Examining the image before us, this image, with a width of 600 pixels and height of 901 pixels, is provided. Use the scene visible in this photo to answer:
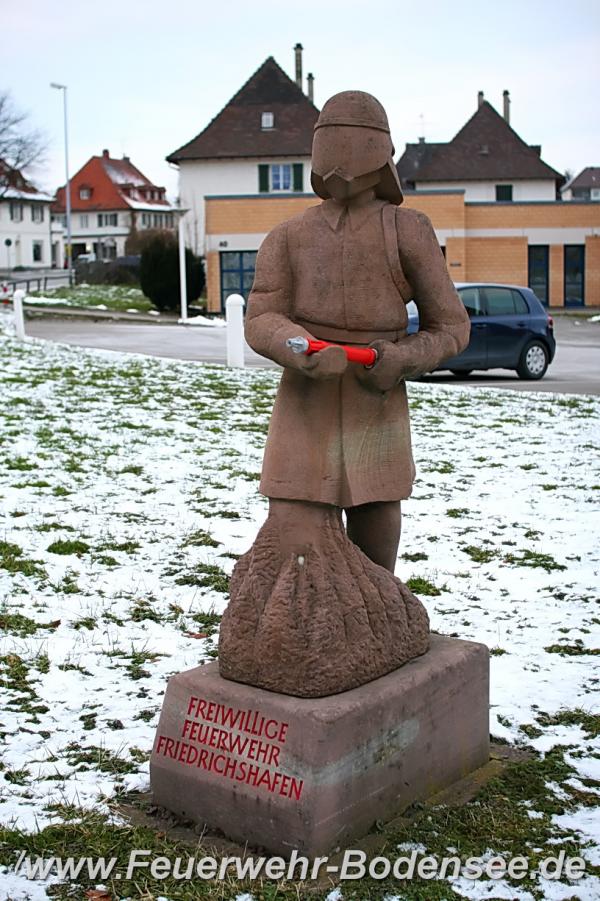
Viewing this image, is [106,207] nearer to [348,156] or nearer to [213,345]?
[213,345]

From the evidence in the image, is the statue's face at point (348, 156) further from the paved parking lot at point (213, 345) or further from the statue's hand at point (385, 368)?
the paved parking lot at point (213, 345)

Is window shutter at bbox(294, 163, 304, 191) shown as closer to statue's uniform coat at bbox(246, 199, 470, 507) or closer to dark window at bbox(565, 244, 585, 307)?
dark window at bbox(565, 244, 585, 307)

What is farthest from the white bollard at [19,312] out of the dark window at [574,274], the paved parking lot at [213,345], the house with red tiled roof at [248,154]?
the dark window at [574,274]

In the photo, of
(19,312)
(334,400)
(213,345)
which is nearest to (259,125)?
(213,345)

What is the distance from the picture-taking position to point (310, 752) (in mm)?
3432

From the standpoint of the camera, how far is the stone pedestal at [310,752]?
3.45m

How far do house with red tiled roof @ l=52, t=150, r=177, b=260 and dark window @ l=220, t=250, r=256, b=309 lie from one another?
43.8 meters

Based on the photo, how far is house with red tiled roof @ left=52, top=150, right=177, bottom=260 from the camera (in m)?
84.9

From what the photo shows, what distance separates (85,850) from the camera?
11.5 feet

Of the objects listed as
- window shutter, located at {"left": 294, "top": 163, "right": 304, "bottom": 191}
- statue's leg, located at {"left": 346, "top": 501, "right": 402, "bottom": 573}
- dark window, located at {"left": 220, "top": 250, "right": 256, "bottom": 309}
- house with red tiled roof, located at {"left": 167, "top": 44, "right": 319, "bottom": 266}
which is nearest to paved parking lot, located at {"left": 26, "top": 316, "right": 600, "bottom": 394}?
dark window, located at {"left": 220, "top": 250, "right": 256, "bottom": 309}

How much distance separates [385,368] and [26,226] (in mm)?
79608

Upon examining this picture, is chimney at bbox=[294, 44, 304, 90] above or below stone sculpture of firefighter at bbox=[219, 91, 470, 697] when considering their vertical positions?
above

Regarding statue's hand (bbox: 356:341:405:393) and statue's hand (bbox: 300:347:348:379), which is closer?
statue's hand (bbox: 300:347:348:379)

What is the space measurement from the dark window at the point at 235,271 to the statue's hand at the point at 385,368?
1437 inches
